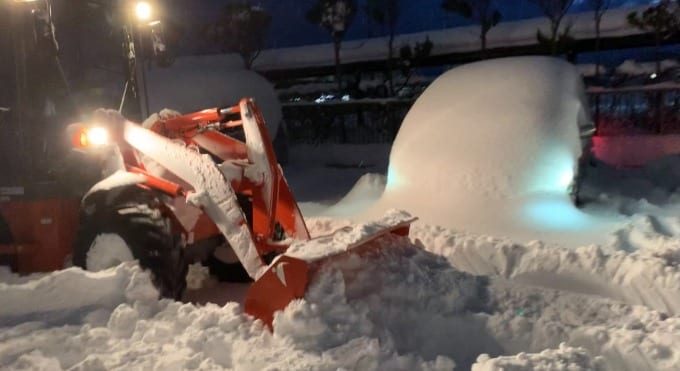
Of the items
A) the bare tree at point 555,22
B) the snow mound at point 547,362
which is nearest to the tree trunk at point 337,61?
the bare tree at point 555,22

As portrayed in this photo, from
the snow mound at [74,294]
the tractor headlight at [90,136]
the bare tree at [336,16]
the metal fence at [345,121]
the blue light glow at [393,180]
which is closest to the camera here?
the snow mound at [74,294]

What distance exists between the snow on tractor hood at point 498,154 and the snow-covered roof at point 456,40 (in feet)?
41.0

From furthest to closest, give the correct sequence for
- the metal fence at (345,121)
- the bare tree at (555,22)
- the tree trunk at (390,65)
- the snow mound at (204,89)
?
the tree trunk at (390,65) → the metal fence at (345,121) → the bare tree at (555,22) → the snow mound at (204,89)

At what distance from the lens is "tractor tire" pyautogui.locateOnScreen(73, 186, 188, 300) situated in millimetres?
4891

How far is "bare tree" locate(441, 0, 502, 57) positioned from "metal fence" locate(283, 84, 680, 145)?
442 cm

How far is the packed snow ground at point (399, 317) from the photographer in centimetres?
375

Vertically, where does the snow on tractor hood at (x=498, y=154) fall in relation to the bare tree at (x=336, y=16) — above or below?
below

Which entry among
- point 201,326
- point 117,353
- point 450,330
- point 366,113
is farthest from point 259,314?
point 366,113

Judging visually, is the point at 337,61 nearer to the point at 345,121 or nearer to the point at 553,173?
the point at 345,121

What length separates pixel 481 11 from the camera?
66.0ft

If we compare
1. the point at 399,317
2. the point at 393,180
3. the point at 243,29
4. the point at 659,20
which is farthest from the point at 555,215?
the point at 243,29

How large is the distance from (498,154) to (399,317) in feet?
10.5

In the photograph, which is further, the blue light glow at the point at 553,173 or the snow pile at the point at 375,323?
the blue light glow at the point at 553,173

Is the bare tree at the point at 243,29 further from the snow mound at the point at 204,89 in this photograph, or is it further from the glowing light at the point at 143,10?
the glowing light at the point at 143,10
